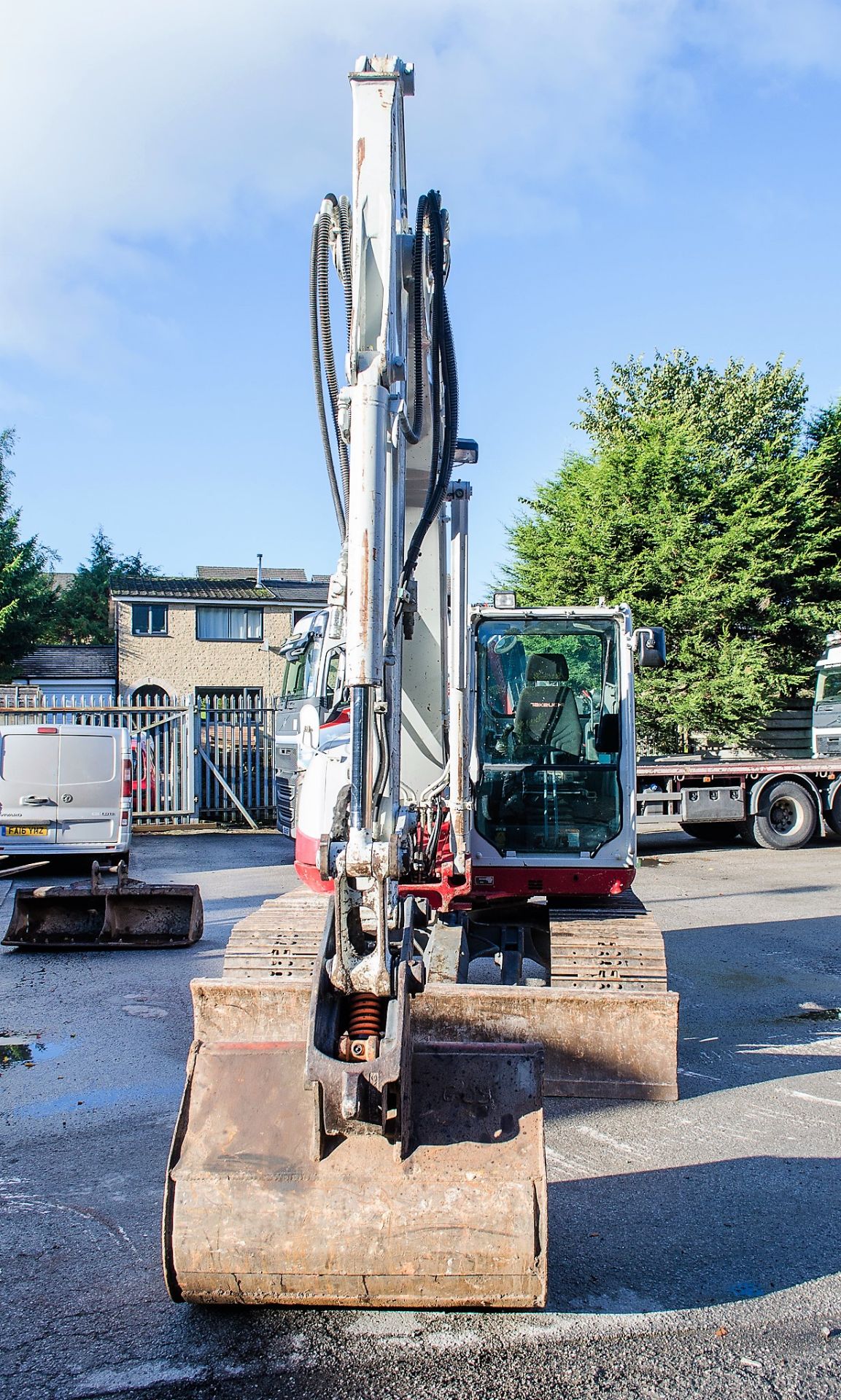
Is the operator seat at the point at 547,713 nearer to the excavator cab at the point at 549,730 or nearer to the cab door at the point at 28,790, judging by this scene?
the excavator cab at the point at 549,730

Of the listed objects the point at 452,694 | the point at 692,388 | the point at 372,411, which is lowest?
the point at 452,694

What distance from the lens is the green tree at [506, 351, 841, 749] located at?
2295cm

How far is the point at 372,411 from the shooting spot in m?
3.88

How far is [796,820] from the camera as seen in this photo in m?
17.5

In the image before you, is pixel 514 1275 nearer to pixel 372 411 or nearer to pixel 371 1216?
pixel 371 1216

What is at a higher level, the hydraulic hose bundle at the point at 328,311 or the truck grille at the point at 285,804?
the hydraulic hose bundle at the point at 328,311

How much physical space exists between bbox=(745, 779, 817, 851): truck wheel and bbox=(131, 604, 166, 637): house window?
22.8 m

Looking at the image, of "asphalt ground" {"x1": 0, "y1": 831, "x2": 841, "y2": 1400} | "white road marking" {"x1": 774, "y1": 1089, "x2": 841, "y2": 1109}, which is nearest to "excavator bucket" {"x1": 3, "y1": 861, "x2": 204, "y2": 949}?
"asphalt ground" {"x1": 0, "y1": 831, "x2": 841, "y2": 1400}

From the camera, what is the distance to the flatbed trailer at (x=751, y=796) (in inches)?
674

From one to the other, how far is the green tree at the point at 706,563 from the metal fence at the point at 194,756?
8.12m

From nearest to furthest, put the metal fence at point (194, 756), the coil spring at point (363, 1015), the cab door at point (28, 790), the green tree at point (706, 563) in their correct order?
the coil spring at point (363, 1015)
the cab door at point (28, 790)
the metal fence at point (194, 756)
the green tree at point (706, 563)

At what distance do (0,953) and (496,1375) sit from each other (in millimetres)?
7245

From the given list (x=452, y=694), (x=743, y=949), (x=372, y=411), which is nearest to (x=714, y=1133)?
(x=452, y=694)

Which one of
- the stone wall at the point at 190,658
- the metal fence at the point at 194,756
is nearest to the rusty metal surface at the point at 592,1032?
the metal fence at the point at 194,756
